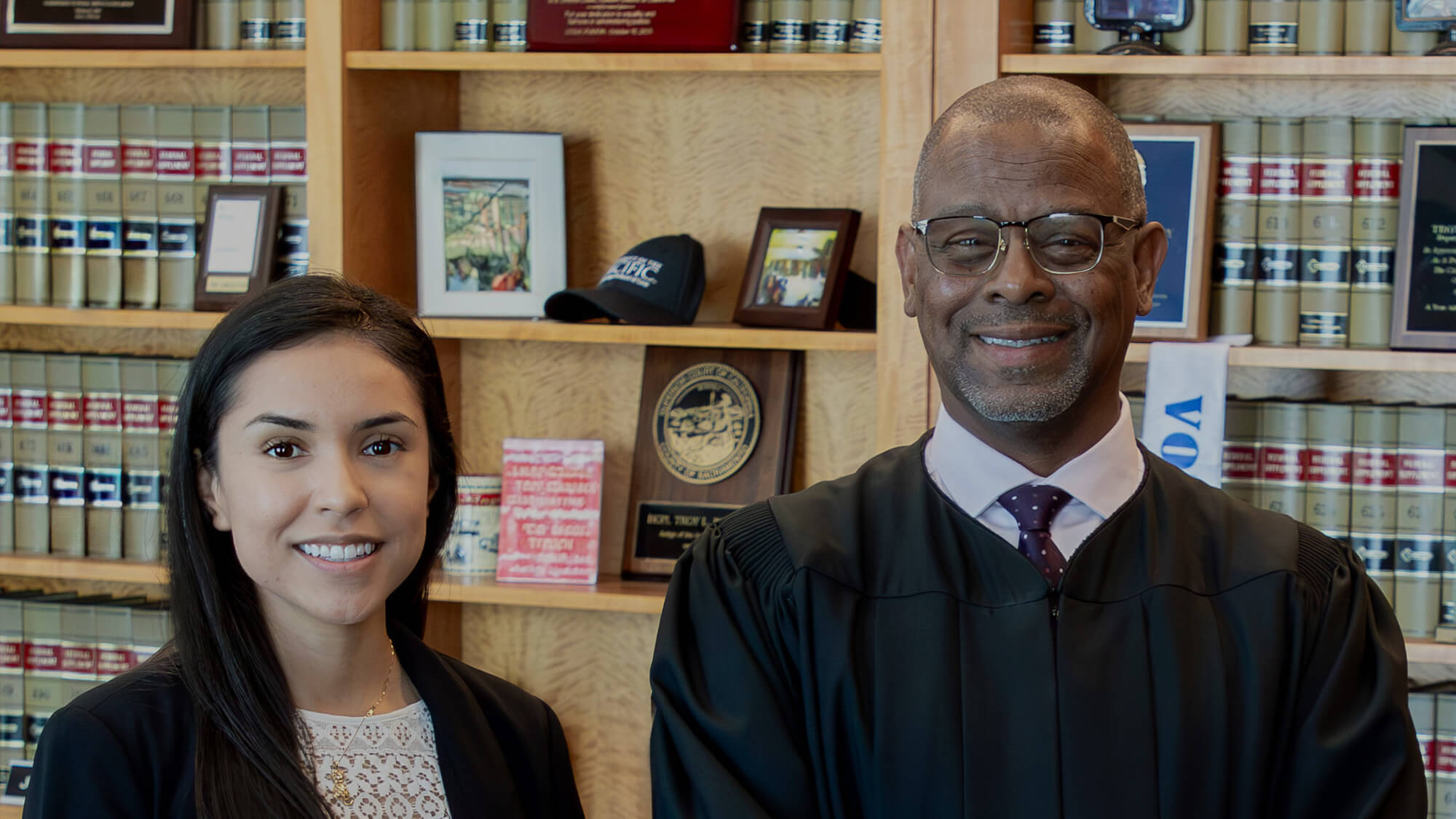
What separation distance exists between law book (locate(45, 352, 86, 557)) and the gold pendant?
4.89ft

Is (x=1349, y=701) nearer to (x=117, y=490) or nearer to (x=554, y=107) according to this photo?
(x=554, y=107)

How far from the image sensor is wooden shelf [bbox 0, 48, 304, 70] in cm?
248

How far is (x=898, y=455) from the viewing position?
1478 millimetres

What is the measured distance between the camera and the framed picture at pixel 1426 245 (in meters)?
2.21

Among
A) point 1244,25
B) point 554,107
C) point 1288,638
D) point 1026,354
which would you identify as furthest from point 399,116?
point 1288,638

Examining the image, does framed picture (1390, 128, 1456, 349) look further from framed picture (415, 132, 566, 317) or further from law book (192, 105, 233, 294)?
law book (192, 105, 233, 294)

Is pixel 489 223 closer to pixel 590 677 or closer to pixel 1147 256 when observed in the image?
pixel 590 677

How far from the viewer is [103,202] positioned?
264 cm

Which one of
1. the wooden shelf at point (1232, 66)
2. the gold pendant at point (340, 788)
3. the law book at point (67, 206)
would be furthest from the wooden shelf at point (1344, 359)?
the law book at point (67, 206)

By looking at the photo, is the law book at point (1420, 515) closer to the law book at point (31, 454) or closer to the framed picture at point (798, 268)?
the framed picture at point (798, 268)

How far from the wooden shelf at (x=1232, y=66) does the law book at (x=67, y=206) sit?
1.67m

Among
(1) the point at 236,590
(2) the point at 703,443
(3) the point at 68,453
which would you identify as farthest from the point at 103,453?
(1) the point at 236,590

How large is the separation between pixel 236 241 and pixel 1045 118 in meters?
1.68

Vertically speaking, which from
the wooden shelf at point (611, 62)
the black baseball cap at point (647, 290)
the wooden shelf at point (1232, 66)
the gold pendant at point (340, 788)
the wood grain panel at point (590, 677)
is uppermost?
the wooden shelf at point (611, 62)
